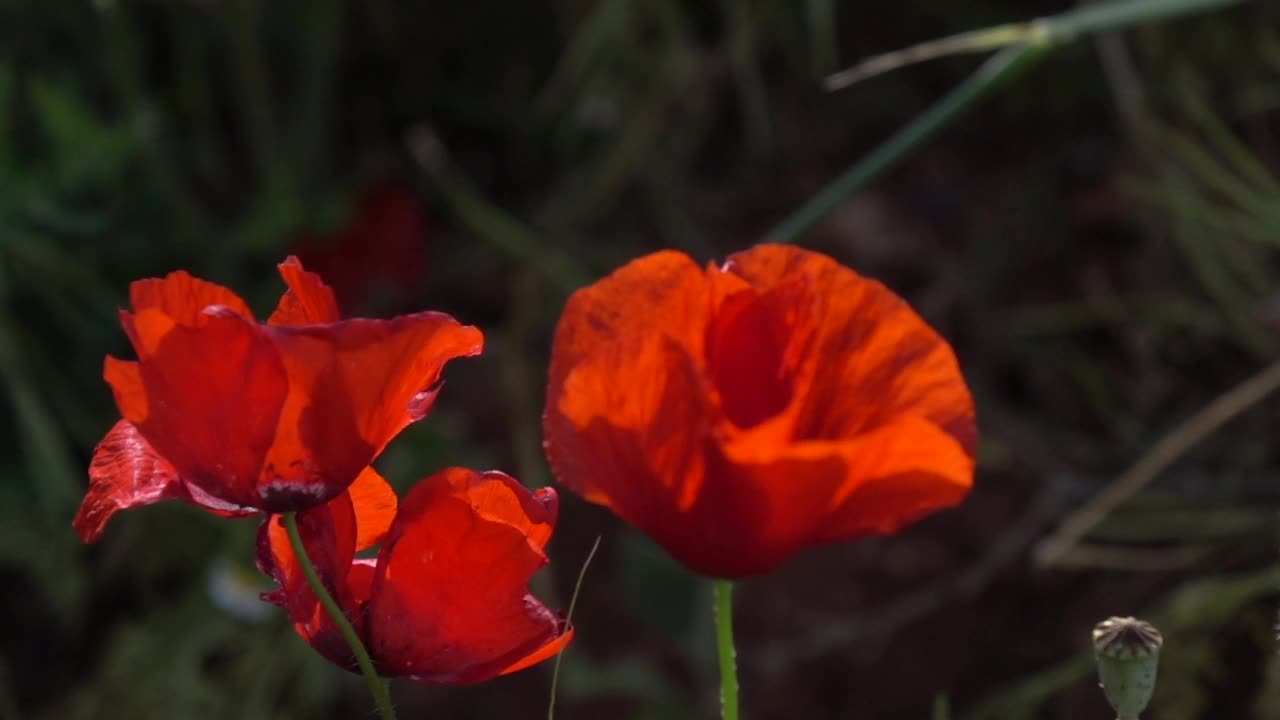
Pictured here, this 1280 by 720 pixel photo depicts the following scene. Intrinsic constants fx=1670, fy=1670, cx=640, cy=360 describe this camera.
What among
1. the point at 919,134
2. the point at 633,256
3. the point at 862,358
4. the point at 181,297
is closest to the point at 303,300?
the point at 181,297

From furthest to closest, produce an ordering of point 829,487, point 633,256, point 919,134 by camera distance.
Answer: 1. point 633,256
2. point 919,134
3. point 829,487

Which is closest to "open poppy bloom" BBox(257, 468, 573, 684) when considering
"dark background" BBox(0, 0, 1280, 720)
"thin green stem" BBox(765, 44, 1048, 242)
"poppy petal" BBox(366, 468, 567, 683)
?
"poppy petal" BBox(366, 468, 567, 683)

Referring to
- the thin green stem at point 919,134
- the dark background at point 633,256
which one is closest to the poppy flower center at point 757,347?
the thin green stem at point 919,134

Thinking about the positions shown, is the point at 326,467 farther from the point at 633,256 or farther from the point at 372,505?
the point at 633,256

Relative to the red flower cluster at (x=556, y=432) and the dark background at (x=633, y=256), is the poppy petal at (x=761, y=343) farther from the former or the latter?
the dark background at (x=633, y=256)

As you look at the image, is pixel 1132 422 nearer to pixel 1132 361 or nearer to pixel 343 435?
pixel 1132 361

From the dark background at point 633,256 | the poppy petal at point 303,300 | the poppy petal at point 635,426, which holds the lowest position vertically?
the dark background at point 633,256
